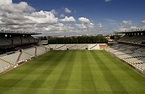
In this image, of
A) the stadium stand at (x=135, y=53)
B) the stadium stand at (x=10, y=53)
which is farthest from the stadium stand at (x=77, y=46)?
the stadium stand at (x=10, y=53)

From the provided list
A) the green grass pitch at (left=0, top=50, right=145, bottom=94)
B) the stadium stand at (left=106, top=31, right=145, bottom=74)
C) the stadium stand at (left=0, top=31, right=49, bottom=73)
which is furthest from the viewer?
the stadium stand at (left=0, top=31, right=49, bottom=73)

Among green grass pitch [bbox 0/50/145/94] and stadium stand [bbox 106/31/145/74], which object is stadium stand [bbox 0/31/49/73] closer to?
green grass pitch [bbox 0/50/145/94]

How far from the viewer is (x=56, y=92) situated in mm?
19031

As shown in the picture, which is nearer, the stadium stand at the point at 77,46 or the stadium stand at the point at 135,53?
the stadium stand at the point at 135,53

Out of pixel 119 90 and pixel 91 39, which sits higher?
pixel 91 39

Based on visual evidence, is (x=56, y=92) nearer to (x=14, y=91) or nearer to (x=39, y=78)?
(x=14, y=91)

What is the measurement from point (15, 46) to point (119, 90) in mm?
43743

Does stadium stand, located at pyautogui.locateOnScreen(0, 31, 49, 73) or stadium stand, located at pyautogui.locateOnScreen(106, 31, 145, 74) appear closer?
stadium stand, located at pyautogui.locateOnScreen(106, 31, 145, 74)

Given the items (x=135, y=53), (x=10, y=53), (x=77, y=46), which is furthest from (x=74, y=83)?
(x=77, y=46)

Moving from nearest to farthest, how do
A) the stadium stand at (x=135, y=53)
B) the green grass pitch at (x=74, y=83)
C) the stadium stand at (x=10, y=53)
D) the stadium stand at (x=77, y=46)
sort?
the green grass pitch at (x=74, y=83) → the stadium stand at (x=135, y=53) → the stadium stand at (x=10, y=53) → the stadium stand at (x=77, y=46)

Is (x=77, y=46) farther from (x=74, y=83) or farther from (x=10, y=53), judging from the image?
(x=74, y=83)

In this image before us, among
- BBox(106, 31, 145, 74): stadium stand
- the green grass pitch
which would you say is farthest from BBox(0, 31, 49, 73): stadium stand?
BBox(106, 31, 145, 74): stadium stand

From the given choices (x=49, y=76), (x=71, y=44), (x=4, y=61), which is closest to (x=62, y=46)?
(x=71, y=44)

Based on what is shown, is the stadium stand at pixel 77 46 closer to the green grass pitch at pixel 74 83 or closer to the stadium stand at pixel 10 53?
the stadium stand at pixel 10 53
